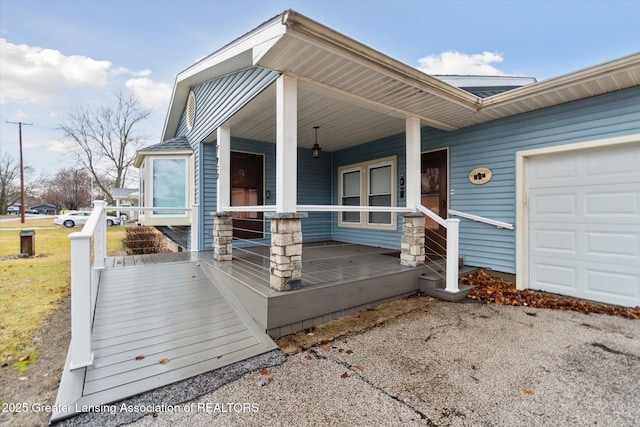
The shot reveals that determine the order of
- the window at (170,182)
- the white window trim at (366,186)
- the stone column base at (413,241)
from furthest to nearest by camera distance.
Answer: the window at (170,182), the white window trim at (366,186), the stone column base at (413,241)

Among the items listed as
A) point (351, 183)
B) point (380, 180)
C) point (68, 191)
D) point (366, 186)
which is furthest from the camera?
point (68, 191)

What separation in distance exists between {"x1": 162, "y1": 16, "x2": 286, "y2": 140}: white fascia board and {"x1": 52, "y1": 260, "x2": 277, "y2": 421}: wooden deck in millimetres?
2894

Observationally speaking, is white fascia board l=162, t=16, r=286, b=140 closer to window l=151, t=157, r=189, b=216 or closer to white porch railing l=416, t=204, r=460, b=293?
window l=151, t=157, r=189, b=216

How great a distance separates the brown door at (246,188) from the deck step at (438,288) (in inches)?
146

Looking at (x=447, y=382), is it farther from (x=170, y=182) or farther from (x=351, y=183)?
(x=170, y=182)

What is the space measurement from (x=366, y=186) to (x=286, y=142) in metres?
4.23

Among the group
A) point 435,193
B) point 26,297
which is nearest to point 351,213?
point 435,193

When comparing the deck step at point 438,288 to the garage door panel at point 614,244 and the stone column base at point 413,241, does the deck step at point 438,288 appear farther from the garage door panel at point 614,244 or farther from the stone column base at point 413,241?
the garage door panel at point 614,244

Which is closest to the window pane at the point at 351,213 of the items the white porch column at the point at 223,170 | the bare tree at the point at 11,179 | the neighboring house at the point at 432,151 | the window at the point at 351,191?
the window at the point at 351,191

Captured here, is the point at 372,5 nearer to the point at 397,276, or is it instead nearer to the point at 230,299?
the point at 397,276

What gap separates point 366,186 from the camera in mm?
7180

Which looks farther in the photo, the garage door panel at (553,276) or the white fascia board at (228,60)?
the garage door panel at (553,276)

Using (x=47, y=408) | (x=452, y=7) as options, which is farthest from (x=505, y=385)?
(x=452, y=7)

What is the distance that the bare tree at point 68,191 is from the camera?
4056 centimetres
